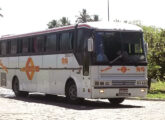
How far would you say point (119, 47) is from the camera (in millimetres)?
20156

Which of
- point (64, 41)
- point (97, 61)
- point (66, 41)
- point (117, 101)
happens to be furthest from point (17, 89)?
point (97, 61)

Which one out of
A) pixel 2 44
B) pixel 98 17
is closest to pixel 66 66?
pixel 2 44

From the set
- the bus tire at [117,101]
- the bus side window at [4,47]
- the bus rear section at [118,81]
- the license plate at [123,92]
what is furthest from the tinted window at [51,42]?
the bus side window at [4,47]

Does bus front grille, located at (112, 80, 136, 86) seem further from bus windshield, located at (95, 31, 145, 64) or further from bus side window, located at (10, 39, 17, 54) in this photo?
bus side window, located at (10, 39, 17, 54)

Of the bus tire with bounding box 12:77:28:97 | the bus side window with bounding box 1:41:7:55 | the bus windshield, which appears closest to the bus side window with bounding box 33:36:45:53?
the bus tire with bounding box 12:77:28:97

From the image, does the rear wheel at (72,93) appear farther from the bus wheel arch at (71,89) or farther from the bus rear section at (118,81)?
the bus rear section at (118,81)

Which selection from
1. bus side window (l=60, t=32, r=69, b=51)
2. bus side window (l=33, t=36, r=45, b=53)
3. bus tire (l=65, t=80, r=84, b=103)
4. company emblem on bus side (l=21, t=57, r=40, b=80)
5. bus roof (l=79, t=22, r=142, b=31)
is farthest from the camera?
company emblem on bus side (l=21, t=57, r=40, b=80)

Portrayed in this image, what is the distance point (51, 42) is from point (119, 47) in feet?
13.6

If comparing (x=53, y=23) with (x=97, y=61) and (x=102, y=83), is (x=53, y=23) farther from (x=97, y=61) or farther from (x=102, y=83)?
(x=102, y=83)

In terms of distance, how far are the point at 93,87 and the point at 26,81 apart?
7.51 metres

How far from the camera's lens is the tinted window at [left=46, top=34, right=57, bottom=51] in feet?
75.1

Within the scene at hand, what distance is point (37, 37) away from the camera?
24875mm

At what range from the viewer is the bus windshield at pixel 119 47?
1981 centimetres

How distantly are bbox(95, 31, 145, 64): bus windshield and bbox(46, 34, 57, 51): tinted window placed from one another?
11.5ft
